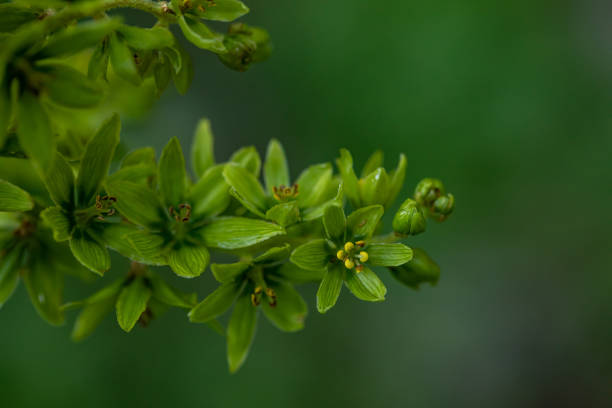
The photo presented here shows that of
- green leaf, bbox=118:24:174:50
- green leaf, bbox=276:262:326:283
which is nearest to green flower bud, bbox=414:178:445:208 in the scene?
green leaf, bbox=276:262:326:283

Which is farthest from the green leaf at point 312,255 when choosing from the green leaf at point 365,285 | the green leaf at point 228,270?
the green leaf at point 228,270

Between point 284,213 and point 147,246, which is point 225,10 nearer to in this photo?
point 284,213

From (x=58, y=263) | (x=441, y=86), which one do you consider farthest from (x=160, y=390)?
(x=441, y=86)

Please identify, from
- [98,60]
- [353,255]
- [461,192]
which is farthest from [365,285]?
[461,192]

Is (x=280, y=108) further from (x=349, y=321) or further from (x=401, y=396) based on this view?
(x=401, y=396)

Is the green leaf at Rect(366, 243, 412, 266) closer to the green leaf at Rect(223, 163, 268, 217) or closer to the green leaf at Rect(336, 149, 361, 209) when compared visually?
the green leaf at Rect(336, 149, 361, 209)

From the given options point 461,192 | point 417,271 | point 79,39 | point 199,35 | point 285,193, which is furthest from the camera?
point 461,192

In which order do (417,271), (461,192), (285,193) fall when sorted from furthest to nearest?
(461,192)
(285,193)
(417,271)
